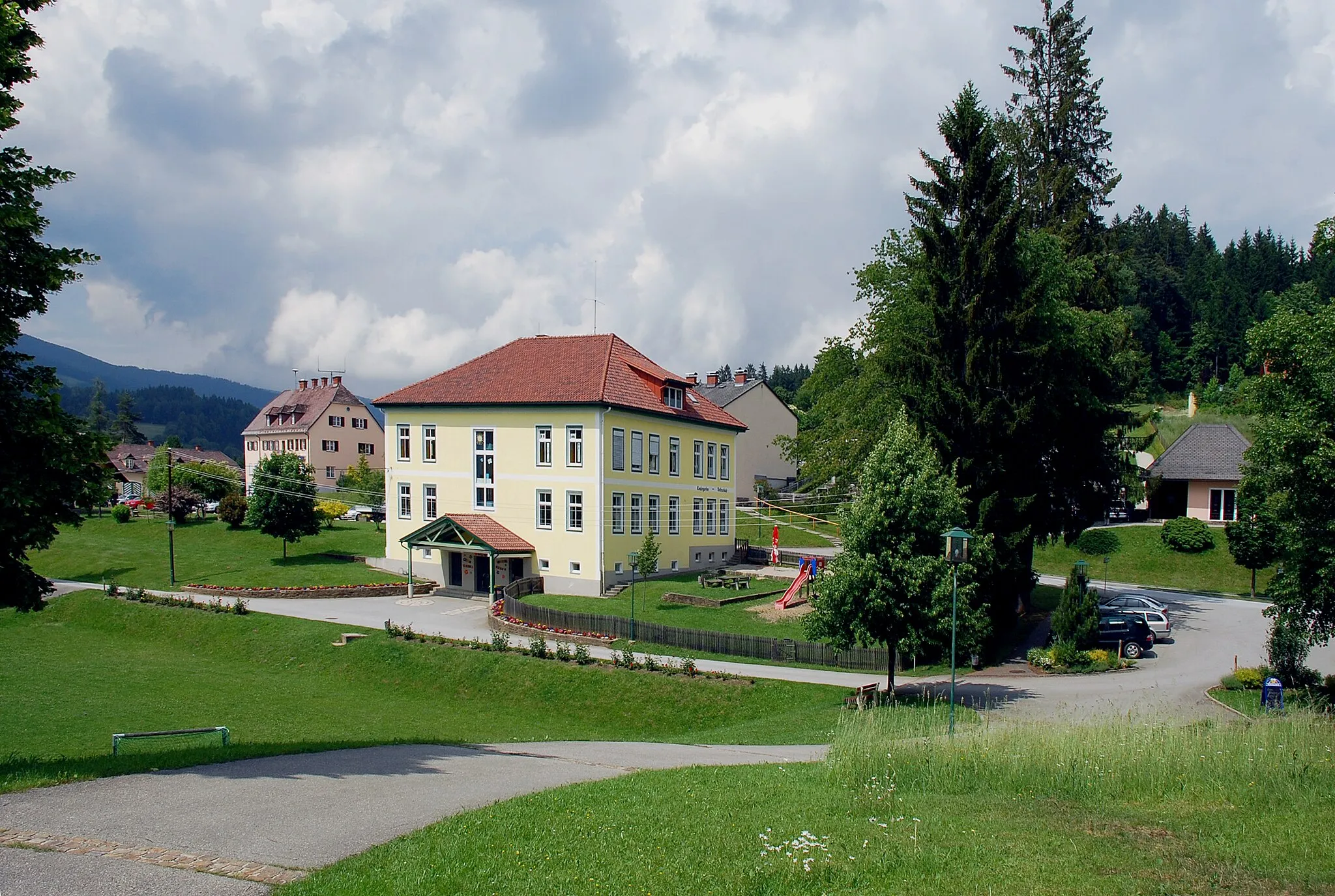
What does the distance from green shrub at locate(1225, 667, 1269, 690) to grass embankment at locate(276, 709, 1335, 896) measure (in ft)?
45.4

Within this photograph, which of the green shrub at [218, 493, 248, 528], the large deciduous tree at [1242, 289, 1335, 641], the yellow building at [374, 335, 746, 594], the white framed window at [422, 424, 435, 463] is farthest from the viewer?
the green shrub at [218, 493, 248, 528]

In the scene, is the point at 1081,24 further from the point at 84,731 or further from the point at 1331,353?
the point at 84,731

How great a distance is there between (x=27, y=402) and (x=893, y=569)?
699 inches

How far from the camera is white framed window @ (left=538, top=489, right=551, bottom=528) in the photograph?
43812 mm

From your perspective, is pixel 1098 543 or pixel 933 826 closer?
pixel 933 826

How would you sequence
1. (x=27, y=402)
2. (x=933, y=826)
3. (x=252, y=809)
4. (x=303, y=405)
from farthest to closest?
(x=303, y=405)
(x=27, y=402)
(x=252, y=809)
(x=933, y=826)

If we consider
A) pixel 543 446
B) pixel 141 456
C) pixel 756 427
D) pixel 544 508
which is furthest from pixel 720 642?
pixel 141 456

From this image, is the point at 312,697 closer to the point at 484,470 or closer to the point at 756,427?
the point at 484,470

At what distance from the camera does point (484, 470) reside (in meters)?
45.8

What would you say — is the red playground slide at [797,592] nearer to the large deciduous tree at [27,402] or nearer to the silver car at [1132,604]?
the silver car at [1132,604]

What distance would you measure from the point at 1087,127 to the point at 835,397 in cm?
2039

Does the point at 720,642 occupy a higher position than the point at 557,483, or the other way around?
the point at 557,483

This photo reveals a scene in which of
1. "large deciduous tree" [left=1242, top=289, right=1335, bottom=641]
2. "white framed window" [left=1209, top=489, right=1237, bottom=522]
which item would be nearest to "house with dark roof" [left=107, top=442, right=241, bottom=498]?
"white framed window" [left=1209, top=489, right=1237, bottom=522]

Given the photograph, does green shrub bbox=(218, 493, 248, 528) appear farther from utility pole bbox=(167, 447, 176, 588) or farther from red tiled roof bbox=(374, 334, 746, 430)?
red tiled roof bbox=(374, 334, 746, 430)
